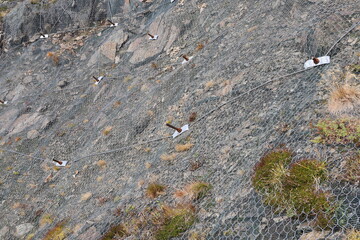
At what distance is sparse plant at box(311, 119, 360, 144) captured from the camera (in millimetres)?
4984

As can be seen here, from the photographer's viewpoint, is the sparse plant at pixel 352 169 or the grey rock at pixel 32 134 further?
the grey rock at pixel 32 134

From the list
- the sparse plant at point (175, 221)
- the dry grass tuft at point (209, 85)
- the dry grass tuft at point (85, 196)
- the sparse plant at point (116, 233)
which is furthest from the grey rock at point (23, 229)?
the dry grass tuft at point (209, 85)

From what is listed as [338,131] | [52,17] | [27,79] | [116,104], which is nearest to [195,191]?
[338,131]

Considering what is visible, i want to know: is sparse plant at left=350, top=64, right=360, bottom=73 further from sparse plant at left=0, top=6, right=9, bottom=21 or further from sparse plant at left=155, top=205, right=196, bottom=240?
sparse plant at left=0, top=6, right=9, bottom=21

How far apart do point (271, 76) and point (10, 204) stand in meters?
9.95

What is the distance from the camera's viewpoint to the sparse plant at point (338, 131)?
16.4 feet

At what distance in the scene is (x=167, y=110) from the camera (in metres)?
10.6

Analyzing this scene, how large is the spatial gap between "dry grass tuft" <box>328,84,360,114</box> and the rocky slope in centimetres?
33

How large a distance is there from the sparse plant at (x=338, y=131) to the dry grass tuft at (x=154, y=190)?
11.7 feet

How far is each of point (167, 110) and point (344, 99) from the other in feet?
19.6

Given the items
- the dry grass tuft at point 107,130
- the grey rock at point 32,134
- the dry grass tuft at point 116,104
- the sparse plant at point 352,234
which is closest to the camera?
the sparse plant at point 352,234

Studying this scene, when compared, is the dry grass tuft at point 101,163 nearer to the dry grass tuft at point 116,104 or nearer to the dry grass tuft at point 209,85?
the dry grass tuft at point 116,104

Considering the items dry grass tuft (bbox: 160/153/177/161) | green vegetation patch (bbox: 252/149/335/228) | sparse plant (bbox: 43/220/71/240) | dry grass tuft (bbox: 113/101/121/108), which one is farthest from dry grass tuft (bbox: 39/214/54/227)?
green vegetation patch (bbox: 252/149/335/228)

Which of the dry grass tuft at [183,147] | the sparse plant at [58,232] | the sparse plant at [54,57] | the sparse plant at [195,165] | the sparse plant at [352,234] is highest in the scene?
the sparse plant at [352,234]
